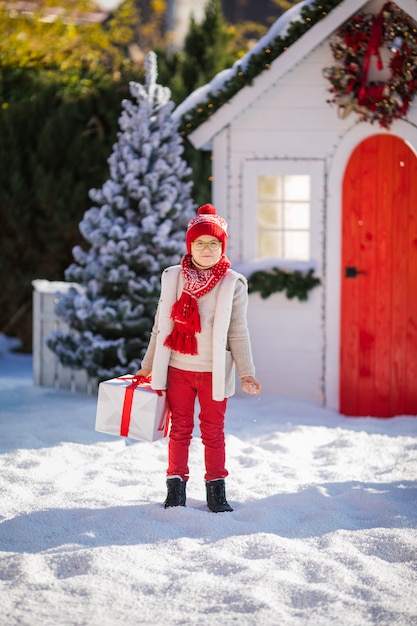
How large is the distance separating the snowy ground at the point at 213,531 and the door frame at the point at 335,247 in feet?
3.14

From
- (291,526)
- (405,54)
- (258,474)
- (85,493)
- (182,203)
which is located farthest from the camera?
(182,203)

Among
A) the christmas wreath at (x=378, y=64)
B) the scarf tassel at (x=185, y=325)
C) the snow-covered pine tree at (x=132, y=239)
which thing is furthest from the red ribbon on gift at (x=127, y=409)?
the christmas wreath at (x=378, y=64)

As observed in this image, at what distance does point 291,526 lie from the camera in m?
5.05

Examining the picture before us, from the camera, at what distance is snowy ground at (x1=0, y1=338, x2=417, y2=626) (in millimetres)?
3943

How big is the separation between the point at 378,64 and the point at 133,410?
413cm

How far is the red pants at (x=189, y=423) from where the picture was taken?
523 cm

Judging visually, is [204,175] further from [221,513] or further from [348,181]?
[221,513]

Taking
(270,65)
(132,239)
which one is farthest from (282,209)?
(132,239)

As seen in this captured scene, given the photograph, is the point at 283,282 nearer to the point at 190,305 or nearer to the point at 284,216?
the point at 284,216

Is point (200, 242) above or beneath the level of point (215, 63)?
beneath

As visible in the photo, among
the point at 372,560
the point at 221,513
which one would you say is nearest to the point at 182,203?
the point at 221,513

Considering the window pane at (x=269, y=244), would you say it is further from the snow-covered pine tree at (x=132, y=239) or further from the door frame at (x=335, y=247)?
the snow-covered pine tree at (x=132, y=239)

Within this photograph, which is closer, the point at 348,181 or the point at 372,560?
the point at 372,560

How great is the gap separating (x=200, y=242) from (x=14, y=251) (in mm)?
6906
